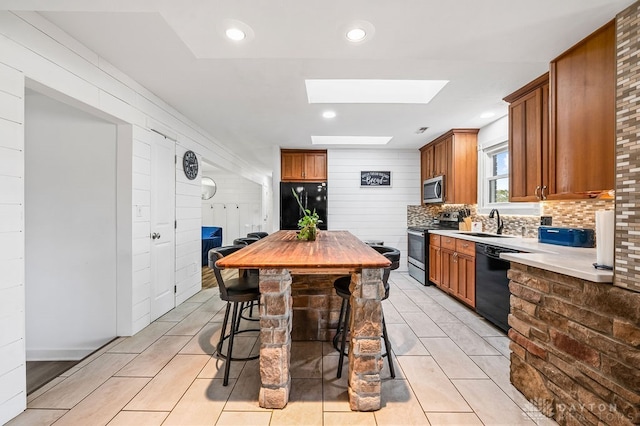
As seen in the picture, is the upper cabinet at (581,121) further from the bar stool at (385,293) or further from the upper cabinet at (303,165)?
the upper cabinet at (303,165)

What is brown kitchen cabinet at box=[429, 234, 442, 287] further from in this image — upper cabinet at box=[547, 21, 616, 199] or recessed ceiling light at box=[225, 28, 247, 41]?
recessed ceiling light at box=[225, 28, 247, 41]

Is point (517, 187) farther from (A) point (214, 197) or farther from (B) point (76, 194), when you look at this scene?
(A) point (214, 197)

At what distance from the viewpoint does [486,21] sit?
151 cm

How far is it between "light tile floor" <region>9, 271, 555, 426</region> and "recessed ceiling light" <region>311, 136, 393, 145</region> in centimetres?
334

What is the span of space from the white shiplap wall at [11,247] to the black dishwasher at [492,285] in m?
3.61

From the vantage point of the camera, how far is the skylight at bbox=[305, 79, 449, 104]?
9.93 feet

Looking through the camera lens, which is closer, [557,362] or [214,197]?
[557,362]

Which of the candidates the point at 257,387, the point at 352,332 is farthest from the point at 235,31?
the point at 257,387

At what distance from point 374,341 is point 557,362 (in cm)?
99

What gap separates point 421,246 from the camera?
4.45 metres

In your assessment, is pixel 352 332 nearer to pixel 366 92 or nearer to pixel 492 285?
pixel 492 285

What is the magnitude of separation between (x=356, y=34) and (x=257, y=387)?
2331 millimetres

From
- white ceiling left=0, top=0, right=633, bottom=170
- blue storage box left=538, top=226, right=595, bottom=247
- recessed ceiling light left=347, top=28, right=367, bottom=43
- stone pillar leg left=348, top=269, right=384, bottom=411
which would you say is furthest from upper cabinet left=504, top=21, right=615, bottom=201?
stone pillar leg left=348, top=269, right=384, bottom=411

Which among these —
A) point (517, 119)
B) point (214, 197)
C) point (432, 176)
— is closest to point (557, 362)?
point (517, 119)
